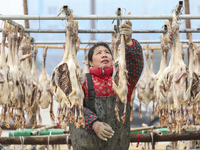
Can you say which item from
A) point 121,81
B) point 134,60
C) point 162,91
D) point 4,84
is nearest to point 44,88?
point 4,84

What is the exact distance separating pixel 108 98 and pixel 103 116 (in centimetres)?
23

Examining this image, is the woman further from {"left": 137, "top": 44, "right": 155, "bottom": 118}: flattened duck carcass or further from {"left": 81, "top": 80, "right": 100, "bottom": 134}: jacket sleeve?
{"left": 137, "top": 44, "right": 155, "bottom": 118}: flattened duck carcass

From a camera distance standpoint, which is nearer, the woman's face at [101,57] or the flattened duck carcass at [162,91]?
the woman's face at [101,57]

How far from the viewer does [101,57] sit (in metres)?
4.51

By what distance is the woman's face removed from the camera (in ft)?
14.7

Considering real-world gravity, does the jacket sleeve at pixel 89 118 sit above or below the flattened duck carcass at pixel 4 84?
below

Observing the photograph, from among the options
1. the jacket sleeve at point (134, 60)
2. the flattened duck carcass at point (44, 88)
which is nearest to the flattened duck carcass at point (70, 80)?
the jacket sleeve at point (134, 60)

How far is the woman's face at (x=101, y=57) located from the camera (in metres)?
4.49

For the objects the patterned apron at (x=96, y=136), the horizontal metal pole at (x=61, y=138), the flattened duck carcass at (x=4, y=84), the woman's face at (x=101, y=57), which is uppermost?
the woman's face at (x=101, y=57)

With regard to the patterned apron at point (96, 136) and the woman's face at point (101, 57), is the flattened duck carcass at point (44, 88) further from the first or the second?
the patterned apron at point (96, 136)

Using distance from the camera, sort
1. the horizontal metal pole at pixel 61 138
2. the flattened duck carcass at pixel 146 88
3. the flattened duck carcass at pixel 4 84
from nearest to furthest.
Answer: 1. the flattened duck carcass at pixel 4 84
2. the horizontal metal pole at pixel 61 138
3. the flattened duck carcass at pixel 146 88

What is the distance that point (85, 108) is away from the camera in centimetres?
431

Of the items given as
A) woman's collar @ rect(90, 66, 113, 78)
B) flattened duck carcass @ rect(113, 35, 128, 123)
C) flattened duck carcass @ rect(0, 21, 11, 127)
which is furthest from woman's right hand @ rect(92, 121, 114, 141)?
flattened duck carcass @ rect(0, 21, 11, 127)

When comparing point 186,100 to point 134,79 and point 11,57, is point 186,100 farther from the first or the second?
point 11,57
